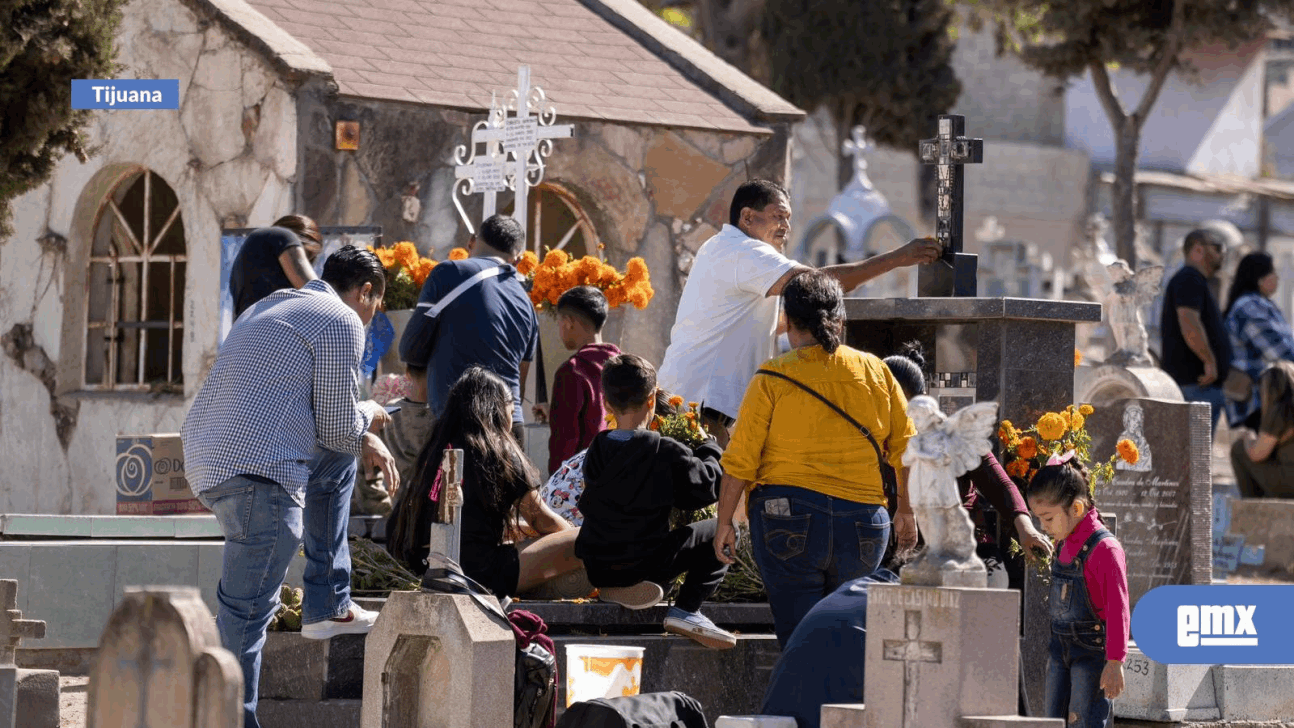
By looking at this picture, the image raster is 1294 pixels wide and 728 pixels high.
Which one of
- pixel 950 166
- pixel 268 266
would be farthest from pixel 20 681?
pixel 950 166

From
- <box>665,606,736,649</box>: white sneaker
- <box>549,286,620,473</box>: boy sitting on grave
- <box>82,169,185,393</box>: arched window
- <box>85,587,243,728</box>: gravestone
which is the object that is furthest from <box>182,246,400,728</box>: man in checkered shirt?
<box>82,169,185,393</box>: arched window

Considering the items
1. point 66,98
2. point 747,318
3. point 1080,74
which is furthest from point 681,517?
point 1080,74

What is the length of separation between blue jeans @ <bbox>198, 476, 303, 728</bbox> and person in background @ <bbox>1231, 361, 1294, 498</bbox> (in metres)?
9.26

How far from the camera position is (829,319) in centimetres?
738

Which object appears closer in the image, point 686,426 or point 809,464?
point 809,464

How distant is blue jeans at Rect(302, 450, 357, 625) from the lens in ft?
24.8

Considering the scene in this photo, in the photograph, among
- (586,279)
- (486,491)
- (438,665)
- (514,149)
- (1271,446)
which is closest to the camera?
(438,665)

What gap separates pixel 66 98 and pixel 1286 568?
27.9ft

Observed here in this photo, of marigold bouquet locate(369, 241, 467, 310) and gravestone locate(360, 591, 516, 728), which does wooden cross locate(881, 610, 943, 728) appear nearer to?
gravestone locate(360, 591, 516, 728)

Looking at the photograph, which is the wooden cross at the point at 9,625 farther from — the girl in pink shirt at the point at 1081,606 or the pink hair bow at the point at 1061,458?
the pink hair bow at the point at 1061,458

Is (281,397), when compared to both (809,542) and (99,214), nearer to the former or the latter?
(809,542)

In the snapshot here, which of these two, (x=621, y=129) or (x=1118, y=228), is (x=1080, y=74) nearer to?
(x=1118, y=228)

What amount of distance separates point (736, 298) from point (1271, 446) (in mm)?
7532

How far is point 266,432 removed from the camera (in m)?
7.10
